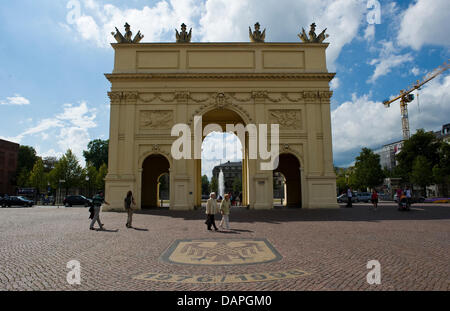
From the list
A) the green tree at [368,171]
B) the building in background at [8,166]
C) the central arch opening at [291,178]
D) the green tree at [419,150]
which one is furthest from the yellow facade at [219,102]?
the building in background at [8,166]

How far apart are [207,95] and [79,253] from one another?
20.6m

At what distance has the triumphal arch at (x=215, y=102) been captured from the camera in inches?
1011

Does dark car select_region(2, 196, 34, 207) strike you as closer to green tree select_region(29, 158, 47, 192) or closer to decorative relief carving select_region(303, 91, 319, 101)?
green tree select_region(29, 158, 47, 192)

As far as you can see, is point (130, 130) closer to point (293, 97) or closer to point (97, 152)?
point (293, 97)

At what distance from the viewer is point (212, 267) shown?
6484 millimetres

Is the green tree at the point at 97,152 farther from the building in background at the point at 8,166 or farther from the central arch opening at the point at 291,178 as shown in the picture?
the central arch opening at the point at 291,178

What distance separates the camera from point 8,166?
204ft

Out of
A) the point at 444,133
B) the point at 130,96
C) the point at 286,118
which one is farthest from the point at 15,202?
the point at 444,133

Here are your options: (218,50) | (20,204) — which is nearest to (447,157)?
(218,50)

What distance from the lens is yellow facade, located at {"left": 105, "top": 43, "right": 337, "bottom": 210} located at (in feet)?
84.2

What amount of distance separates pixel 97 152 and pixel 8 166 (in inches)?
747

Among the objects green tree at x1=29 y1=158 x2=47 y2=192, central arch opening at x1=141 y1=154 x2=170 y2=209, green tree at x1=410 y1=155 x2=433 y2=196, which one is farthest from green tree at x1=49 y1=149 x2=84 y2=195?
green tree at x1=410 y1=155 x2=433 y2=196
